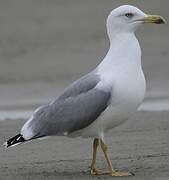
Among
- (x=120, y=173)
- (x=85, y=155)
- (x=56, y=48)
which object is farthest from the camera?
(x=56, y=48)

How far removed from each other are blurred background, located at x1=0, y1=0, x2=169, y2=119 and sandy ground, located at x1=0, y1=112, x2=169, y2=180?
2927 millimetres

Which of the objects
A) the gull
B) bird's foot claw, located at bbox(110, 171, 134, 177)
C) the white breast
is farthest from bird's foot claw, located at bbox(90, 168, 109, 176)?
the white breast

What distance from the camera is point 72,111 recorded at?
929cm

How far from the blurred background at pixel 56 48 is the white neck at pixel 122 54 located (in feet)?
16.4

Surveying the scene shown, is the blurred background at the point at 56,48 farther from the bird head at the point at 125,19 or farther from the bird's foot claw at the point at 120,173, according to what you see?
the bird's foot claw at the point at 120,173

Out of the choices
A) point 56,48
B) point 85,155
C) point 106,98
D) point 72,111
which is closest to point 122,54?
point 106,98

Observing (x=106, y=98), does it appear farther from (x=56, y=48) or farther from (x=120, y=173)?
(x=56, y=48)

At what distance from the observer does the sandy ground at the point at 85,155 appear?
9258mm

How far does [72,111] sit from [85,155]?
1.18 m

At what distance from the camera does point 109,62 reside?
9258mm

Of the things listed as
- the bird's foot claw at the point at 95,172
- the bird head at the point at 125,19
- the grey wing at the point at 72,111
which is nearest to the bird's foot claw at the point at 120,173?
the bird's foot claw at the point at 95,172

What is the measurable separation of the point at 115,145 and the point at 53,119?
1.56 metres

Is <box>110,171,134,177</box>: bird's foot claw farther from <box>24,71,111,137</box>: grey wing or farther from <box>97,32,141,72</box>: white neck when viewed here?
<box>97,32,141,72</box>: white neck

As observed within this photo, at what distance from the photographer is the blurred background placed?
1670cm
